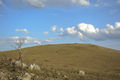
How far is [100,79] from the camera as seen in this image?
1673 centimetres

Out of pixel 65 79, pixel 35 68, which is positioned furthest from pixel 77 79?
pixel 35 68

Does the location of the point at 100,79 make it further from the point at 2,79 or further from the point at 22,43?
the point at 22,43

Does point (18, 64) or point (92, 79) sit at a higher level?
point (18, 64)

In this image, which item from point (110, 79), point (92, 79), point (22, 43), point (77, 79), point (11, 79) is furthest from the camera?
point (22, 43)

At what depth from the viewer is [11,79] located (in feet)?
31.3

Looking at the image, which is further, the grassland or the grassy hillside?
the grassy hillside

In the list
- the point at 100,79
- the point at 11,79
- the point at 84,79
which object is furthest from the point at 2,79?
the point at 100,79

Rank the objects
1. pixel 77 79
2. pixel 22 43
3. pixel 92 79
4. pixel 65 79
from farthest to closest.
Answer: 1. pixel 22 43
2. pixel 92 79
3. pixel 77 79
4. pixel 65 79

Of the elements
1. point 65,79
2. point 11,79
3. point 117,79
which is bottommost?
point 117,79

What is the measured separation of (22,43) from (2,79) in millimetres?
14429

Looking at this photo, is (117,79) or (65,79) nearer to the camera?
(65,79)

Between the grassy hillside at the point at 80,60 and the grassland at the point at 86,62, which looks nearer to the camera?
the grassland at the point at 86,62

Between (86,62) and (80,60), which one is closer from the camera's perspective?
(86,62)

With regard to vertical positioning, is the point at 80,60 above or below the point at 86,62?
above
